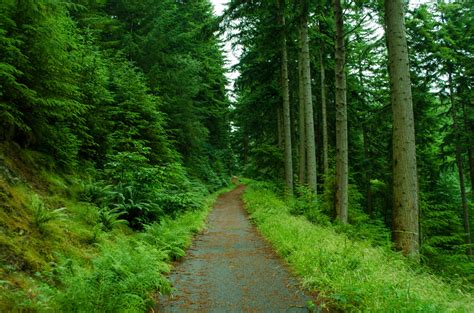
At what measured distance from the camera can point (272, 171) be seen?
25.6 metres

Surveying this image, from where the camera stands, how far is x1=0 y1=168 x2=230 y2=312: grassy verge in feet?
12.8

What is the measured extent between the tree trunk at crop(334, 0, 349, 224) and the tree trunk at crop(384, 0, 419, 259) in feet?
8.99

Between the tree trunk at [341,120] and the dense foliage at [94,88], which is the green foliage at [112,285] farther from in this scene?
the tree trunk at [341,120]

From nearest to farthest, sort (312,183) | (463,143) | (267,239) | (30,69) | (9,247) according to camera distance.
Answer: (9,247)
(30,69)
(267,239)
(312,183)
(463,143)

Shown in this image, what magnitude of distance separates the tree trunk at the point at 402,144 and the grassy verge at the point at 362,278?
0.63m

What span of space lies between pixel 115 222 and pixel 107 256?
2753 millimetres

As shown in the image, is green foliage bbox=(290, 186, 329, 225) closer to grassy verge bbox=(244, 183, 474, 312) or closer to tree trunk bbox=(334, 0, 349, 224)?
tree trunk bbox=(334, 0, 349, 224)

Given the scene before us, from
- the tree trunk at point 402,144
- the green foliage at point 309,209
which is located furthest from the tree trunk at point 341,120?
the tree trunk at point 402,144

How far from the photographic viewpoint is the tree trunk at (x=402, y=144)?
24.7ft

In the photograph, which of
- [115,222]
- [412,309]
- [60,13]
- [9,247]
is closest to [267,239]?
[115,222]

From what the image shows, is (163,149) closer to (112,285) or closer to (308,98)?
(308,98)

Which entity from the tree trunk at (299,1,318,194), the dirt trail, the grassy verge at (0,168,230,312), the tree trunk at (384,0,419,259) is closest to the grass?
the grassy verge at (0,168,230,312)

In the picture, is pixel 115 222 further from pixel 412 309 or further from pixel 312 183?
pixel 312 183

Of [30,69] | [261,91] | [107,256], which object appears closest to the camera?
[107,256]
